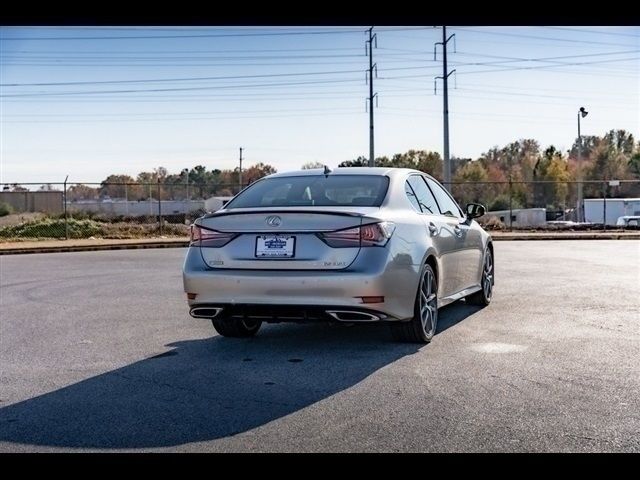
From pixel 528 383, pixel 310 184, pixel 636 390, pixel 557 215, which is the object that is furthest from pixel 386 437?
pixel 557 215

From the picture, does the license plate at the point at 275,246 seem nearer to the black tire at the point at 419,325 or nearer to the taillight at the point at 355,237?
the taillight at the point at 355,237

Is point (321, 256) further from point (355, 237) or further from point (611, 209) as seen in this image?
point (611, 209)

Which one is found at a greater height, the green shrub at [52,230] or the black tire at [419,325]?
the green shrub at [52,230]

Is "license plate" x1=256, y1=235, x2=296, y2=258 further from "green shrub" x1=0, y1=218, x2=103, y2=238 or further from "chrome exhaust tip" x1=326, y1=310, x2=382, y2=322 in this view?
"green shrub" x1=0, y1=218, x2=103, y2=238

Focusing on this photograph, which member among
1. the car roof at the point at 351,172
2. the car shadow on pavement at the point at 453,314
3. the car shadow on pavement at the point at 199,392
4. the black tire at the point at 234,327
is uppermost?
the car roof at the point at 351,172

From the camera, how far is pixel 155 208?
190 feet

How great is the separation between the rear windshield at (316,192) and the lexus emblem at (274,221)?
0.43 metres

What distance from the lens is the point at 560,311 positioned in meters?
8.80

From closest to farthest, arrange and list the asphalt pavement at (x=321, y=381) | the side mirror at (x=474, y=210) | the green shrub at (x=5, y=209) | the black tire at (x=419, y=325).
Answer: the asphalt pavement at (x=321, y=381)
the black tire at (x=419, y=325)
the side mirror at (x=474, y=210)
the green shrub at (x=5, y=209)

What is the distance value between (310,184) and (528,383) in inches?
111

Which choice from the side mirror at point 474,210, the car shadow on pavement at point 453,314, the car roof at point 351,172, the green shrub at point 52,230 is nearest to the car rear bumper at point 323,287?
the car roof at point 351,172

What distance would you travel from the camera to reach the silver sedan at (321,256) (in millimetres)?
6180

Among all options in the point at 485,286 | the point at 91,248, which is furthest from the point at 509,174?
the point at 485,286

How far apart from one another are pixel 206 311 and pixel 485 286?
3975 millimetres
